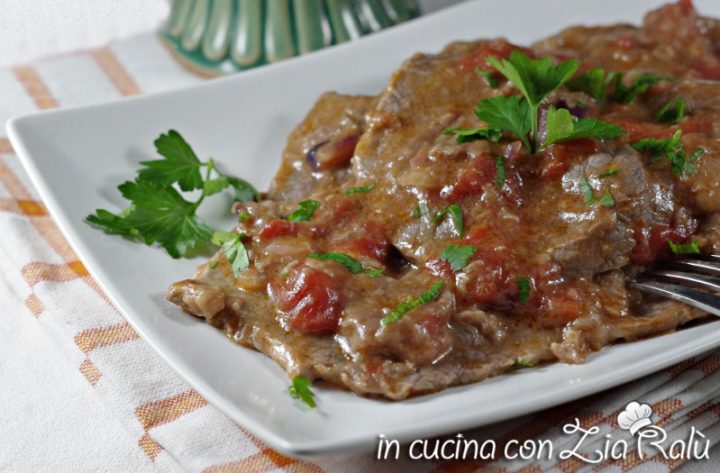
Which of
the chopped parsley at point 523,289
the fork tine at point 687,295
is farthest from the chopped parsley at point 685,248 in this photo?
the chopped parsley at point 523,289

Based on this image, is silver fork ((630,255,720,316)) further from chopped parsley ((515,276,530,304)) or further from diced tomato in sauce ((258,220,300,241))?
diced tomato in sauce ((258,220,300,241))

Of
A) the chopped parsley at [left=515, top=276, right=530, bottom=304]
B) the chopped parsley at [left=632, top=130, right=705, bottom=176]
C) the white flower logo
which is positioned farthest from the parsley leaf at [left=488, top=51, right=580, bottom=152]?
the white flower logo

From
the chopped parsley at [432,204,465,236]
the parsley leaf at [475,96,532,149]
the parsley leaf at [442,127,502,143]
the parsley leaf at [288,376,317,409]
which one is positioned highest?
the parsley leaf at [475,96,532,149]

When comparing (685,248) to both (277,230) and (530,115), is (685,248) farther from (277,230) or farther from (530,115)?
(277,230)

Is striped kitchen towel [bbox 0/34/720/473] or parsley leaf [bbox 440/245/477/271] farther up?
parsley leaf [bbox 440/245/477/271]

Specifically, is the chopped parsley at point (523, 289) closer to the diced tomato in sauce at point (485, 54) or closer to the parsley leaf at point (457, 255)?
the parsley leaf at point (457, 255)
